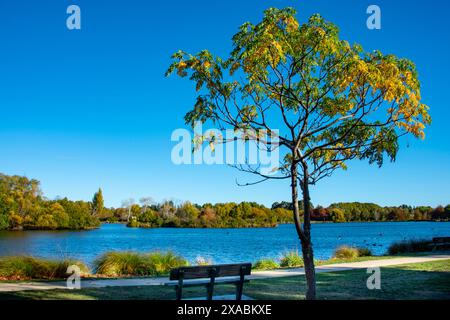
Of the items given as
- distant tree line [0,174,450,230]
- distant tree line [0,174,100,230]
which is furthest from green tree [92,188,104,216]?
distant tree line [0,174,100,230]

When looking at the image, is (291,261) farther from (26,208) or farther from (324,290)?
(26,208)

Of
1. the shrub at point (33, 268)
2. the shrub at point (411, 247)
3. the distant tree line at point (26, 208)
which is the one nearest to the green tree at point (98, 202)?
the distant tree line at point (26, 208)

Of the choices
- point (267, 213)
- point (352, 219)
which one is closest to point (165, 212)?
point (267, 213)

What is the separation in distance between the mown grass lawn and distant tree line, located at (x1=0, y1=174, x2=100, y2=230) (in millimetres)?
79200

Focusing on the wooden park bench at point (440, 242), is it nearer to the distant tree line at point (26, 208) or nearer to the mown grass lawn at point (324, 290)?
the mown grass lawn at point (324, 290)

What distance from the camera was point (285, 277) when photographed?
14.0 metres

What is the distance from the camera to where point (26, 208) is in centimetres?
8556

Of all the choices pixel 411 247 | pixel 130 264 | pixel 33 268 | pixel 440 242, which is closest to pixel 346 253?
pixel 411 247

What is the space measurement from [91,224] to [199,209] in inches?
2071

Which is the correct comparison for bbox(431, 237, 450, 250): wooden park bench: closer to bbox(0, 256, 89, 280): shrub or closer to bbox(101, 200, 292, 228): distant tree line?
bbox(0, 256, 89, 280): shrub

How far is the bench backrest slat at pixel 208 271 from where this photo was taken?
27.1 ft

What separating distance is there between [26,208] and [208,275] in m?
85.0

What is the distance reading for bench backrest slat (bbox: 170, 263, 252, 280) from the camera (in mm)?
8258
